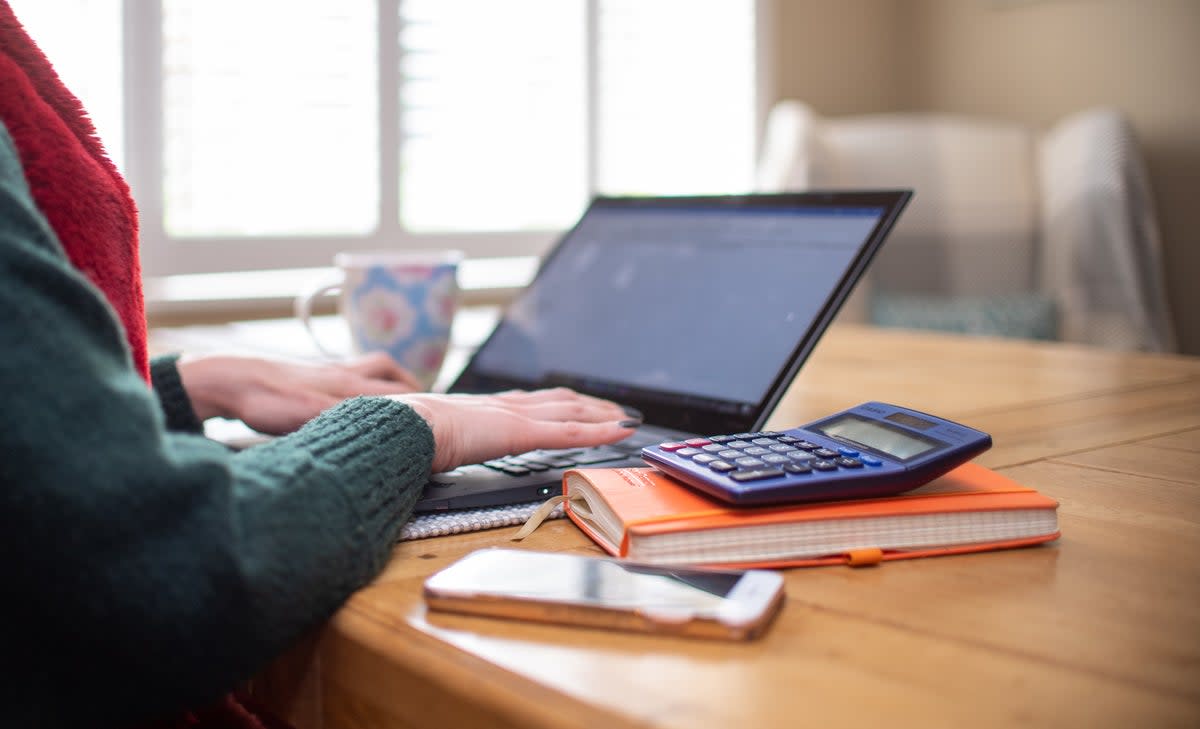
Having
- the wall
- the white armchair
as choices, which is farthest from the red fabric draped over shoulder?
the wall

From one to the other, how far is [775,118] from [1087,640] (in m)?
2.20

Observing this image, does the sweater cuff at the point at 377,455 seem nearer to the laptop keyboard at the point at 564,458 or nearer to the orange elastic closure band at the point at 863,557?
the laptop keyboard at the point at 564,458

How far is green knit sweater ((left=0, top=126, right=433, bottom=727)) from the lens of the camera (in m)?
0.37

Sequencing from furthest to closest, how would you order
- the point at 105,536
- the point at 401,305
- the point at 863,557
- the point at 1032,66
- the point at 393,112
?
the point at 1032,66
the point at 393,112
the point at 401,305
the point at 863,557
the point at 105,536

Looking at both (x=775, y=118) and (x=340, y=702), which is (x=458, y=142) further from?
(x=340, y=702)

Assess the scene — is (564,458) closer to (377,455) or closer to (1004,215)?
(377,455)

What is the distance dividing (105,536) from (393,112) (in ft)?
5.92

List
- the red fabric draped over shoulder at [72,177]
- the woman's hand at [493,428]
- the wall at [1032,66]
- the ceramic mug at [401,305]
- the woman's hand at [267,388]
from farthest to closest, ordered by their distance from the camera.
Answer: the wall at [1032,66], the ceramic mug at [401,305], the woman's hand at [267,388], the woman's hand at [493,428], the red fabric draped over shoulder at [72,177]

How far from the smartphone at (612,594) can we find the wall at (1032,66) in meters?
2.27

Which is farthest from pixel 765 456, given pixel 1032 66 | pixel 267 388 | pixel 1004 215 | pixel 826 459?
pixel 1032 66

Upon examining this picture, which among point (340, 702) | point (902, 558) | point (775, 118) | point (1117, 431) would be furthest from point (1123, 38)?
point (340, 702)

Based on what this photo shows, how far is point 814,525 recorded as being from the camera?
0.48 meters

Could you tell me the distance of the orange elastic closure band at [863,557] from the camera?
48 centimetres

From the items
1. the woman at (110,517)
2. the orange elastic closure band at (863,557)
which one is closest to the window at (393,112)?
the woman at (110,517)
